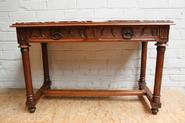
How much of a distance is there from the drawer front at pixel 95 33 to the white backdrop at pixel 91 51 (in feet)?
1.55

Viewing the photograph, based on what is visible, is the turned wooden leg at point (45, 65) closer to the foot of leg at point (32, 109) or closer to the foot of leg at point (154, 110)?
the foot of leg at point (32, 109)

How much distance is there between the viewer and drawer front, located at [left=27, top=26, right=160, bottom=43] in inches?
53.9

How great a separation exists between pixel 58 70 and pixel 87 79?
11.5 inches

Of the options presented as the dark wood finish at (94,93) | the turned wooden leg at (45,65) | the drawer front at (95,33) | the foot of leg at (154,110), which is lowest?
the foot of leg at (154,110)

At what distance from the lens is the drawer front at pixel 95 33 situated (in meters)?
1.37

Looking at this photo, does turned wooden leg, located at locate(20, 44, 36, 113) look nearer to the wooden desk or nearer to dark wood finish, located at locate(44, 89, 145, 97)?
the wooden desk

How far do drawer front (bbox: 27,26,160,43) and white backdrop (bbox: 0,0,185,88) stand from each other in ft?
1.55

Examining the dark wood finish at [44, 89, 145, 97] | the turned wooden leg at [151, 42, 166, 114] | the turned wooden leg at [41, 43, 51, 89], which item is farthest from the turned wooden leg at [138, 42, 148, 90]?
the turned wooden leg at [41, 43, 51, 89]

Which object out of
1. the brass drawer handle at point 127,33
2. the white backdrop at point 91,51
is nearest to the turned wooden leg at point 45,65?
the white backdrop at point 91,51

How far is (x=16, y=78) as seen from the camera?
6.68ft

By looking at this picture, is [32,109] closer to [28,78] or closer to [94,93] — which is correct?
[28,78]

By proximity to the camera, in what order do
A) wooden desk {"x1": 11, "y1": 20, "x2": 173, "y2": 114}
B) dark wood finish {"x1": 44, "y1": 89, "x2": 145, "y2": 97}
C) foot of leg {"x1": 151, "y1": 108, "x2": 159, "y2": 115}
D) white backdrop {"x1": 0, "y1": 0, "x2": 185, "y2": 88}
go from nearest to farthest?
wooden desk {"x1": 11, "y1": 20, "x2": 173, "y2": 114} → foot of leg {"x1": 151, "y1": 108, "x2": 159, "y2": 115} → dark wood finish {"x1": 44, "y1": 89, "x2": 145, "y2": 97} → white backdrop {"x1": 0, "y1": 0, "x2": 185, "y2": 88}

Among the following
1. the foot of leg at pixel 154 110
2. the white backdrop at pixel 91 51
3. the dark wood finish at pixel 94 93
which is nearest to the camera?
the foot of leg at pixel 154 110

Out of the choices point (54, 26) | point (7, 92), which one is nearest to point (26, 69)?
point (54, 26)
